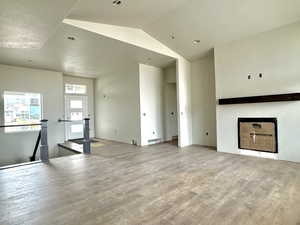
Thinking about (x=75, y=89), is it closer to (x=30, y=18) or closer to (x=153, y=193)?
(x=30, y=18)

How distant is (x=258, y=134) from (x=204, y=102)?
1.97 metres

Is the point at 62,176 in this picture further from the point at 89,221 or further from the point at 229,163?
the point at 229,163

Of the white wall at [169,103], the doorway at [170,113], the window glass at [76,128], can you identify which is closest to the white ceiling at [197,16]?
the white wall at [169,103]

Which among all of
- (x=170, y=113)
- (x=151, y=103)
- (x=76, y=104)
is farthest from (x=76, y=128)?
(x=170, y=113)

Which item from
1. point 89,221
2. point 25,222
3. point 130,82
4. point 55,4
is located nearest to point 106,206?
point 89,221

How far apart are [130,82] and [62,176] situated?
4.08 meters

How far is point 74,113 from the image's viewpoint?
25.4 feet

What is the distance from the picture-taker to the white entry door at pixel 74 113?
7.59 metres

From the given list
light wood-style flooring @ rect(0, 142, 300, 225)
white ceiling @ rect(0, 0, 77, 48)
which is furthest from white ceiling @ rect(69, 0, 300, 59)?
light wood-style flooring @ rect(0, 142, 300, 225)

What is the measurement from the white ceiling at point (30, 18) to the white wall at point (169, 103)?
4.51 meters

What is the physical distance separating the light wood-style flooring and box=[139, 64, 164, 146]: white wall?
222cm

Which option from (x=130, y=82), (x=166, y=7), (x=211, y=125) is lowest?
(x=211, y=125)

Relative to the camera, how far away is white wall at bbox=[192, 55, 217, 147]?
5672 mm

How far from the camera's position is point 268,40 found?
4.16 meters
